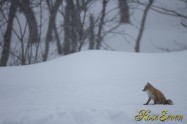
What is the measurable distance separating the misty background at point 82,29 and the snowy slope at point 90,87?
4.90 m

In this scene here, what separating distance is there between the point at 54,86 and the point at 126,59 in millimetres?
2739

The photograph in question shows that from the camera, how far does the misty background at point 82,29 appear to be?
14.5 m

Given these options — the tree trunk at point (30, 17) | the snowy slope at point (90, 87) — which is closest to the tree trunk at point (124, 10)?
the tree trunk at point (30, 17)

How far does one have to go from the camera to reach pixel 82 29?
14844 mm

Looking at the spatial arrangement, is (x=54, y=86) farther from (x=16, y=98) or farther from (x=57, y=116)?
(x=57, y=116)

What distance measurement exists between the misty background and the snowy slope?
16.1 ft

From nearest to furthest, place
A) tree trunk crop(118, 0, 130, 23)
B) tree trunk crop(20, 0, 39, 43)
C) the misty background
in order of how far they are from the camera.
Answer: tree trunk crop(20, 0, 39, 43) < the misty background < tree trunk crop(118, 0, 130, 23)

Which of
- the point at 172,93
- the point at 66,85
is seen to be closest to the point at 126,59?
the point at 66,85

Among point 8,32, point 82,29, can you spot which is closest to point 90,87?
point 82,29

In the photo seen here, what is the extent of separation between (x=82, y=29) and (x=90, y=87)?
26.0 feet

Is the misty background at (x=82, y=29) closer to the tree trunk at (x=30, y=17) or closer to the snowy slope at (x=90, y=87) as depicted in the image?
the tree trunk at (x=30, y=17)

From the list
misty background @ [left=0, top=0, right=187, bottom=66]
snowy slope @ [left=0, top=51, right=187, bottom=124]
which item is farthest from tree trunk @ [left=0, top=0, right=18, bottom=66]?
snowy slope @ [left=0, top=51, right=187, bottom=124]

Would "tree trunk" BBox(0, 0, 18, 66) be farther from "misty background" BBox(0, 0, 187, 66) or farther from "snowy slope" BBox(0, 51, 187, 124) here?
"snowy slope" BBox(0, 51, 187, 124)

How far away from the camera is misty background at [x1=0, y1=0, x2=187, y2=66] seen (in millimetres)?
14477
